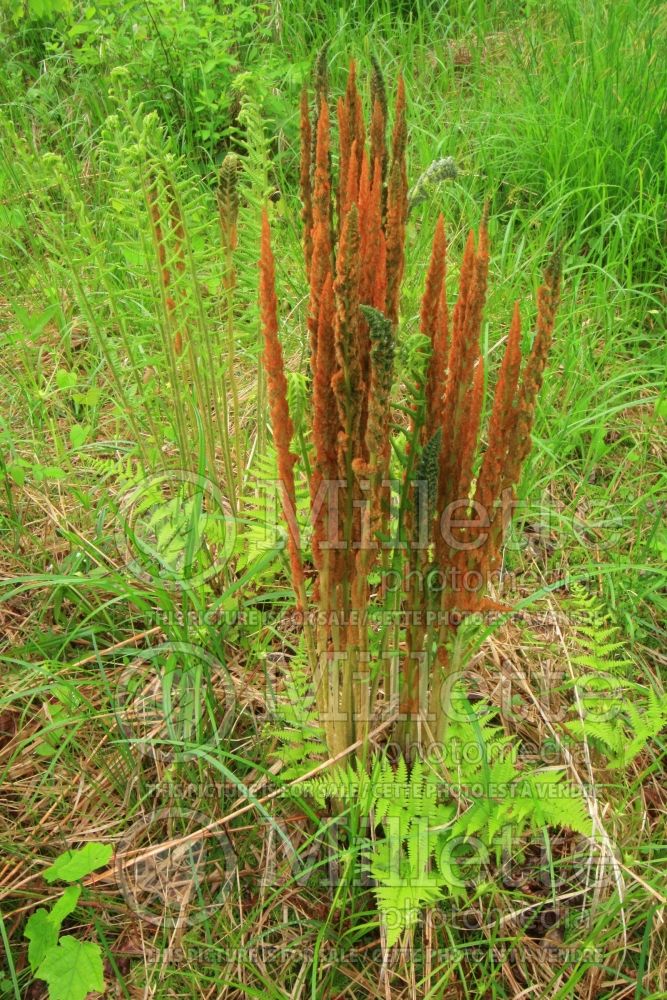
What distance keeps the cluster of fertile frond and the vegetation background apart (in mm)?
289

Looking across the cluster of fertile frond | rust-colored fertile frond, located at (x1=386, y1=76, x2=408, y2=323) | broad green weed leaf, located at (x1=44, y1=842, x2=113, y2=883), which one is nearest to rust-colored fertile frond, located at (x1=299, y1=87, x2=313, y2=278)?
the cluster of fertile frond

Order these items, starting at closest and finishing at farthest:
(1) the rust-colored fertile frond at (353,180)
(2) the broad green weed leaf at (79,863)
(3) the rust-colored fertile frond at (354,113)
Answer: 1. (1) the rust-colored fertile frond at (353,180)
2. (3) the rust-colored fertile frond at (354,113)
3. (2) the broad green weed leaf at (79,863)


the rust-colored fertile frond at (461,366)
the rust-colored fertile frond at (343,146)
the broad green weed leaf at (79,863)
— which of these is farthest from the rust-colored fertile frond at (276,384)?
the broad green weed leaf at (79,863)

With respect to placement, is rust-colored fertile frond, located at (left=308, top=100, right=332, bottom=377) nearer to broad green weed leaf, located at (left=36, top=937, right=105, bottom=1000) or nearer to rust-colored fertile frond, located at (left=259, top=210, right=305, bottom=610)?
rust-colored fertile frond, located at (left=259, top=210, right=305, bottom=610)

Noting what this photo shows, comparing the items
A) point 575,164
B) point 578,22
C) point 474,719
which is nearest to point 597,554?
point 474,719

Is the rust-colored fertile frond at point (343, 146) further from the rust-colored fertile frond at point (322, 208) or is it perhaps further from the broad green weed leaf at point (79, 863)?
the broad green weed leaf at point (79, 863)

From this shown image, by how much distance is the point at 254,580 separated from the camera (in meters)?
1.72

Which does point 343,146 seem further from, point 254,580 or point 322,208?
point 254,580

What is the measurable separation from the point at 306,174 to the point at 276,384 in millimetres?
301

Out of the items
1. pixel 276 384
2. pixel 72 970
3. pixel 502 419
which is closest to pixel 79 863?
pixel 72 970

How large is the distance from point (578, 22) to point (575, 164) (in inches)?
44.5

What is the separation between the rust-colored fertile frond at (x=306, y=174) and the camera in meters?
1.02

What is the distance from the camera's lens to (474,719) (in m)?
1.21

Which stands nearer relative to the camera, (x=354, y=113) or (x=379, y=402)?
(x=379, y=402)
